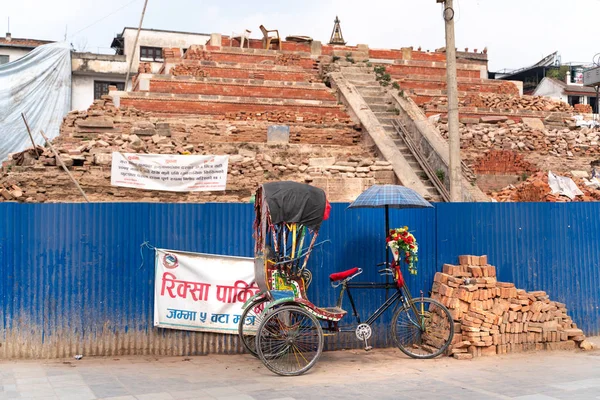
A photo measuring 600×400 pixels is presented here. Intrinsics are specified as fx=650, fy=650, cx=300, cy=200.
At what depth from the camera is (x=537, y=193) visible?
15930 millimetres

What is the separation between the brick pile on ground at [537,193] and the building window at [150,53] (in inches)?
1161

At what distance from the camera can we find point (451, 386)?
23.9 ft

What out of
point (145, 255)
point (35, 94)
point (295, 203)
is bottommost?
point (145, 255)

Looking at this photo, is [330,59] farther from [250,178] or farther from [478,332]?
[478,332]

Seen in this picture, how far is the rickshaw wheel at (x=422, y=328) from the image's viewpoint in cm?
889

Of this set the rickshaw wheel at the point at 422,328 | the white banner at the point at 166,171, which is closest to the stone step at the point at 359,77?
the white banner at the point at 166,171

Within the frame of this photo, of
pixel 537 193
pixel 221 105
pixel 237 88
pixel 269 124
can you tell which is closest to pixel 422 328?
pixel 537 193

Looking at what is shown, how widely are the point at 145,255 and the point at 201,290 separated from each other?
0.89 m

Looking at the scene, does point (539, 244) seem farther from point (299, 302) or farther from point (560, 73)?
point (560, 73)

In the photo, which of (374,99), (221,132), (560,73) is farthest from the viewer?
(560,73)

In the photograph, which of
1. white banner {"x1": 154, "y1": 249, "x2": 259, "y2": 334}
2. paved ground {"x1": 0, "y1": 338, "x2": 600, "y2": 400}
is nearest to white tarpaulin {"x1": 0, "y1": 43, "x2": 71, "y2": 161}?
white banner {"x1": 154, "y1": 249, "x2": 259, "y2": 334}

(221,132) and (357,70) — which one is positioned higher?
(357,70)

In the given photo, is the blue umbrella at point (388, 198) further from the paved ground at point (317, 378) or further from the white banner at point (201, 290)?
the paved ground at point (317, 378)

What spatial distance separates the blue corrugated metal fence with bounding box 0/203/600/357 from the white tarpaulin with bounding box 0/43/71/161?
22.9m
